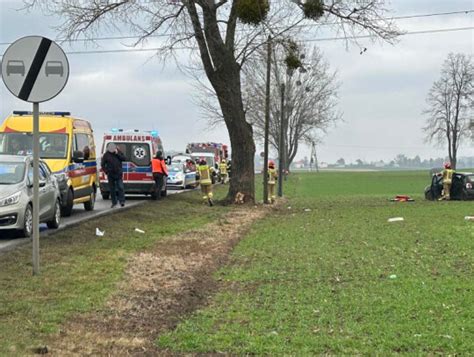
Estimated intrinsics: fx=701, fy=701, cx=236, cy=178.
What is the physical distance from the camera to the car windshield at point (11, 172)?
1385cm

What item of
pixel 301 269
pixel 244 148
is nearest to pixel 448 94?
pixel 244 148

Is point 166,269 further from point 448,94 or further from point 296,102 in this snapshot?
point 448,94

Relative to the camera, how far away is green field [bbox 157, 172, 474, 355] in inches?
239

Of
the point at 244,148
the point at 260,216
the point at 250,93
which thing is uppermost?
the point at 250,93

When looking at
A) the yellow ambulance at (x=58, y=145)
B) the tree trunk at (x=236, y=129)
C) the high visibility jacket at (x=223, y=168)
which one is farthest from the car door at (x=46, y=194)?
the high visibility jacket at (x=223, y=168)

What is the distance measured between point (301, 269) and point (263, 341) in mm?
4195

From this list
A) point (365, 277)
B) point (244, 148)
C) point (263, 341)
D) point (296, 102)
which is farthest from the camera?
point (296, 102)

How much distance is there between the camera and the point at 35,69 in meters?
8.62

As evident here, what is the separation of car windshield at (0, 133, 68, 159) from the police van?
7.24 m

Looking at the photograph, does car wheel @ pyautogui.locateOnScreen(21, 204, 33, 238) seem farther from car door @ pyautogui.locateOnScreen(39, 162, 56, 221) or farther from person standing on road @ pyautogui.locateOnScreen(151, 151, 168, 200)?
person standing on road @ pyautogui.locateOnScreen(151, 151, 168, 200)

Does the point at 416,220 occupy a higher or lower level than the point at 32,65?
lower

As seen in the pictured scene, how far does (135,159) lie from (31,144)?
8.46 metres

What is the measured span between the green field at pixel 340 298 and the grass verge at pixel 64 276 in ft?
4.03

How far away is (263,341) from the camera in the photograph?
20.1 ft
